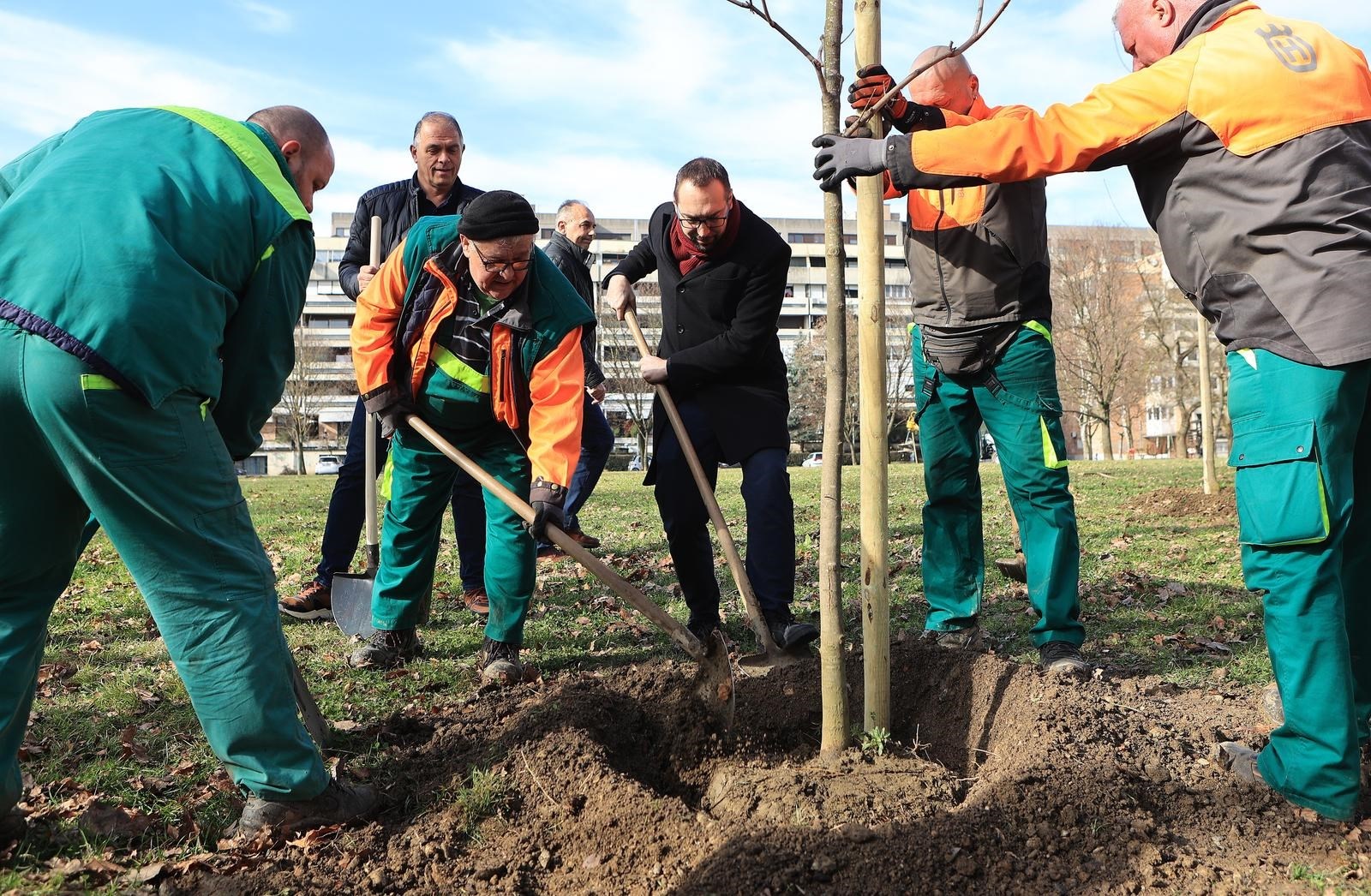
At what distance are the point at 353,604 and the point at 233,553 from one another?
2.28 m

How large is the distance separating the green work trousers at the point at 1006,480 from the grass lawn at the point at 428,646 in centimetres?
56

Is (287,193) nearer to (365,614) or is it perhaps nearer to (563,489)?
(563,489)

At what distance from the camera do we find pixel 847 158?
2.74m

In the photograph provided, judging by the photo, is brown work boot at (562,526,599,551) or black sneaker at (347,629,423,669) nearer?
black sneaker at (347,629,423,669)

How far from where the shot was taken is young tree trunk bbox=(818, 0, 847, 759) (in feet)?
9.34

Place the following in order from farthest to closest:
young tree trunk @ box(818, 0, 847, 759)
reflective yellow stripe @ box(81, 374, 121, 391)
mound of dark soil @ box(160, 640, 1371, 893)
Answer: young tree trunk @ box(818, 0, 847, 759)
mound of dark soil @ box(160, 640, 1371, 893)
reflective yellow stripe @ box(81, 374, 121, 391)

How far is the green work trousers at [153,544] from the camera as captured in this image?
2.37 m

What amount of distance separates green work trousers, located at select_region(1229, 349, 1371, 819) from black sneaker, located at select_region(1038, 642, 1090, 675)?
3.51 ft

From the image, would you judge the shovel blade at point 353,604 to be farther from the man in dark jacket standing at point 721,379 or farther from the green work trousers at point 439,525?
the man in dark jacket standing at point 721,379

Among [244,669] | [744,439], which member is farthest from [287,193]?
[744,439]

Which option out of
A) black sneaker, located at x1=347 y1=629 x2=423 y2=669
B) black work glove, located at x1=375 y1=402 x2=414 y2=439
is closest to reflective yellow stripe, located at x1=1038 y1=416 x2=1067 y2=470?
black work glove, located at x1=375 y1=402 x2=414 y2=439

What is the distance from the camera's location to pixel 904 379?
46.4 metres

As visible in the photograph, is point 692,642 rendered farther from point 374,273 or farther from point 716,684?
point 374,273

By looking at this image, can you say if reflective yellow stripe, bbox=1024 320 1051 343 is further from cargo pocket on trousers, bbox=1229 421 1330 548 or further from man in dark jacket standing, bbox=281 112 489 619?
man in dark jacket standing, bbox=281 112 489 619
